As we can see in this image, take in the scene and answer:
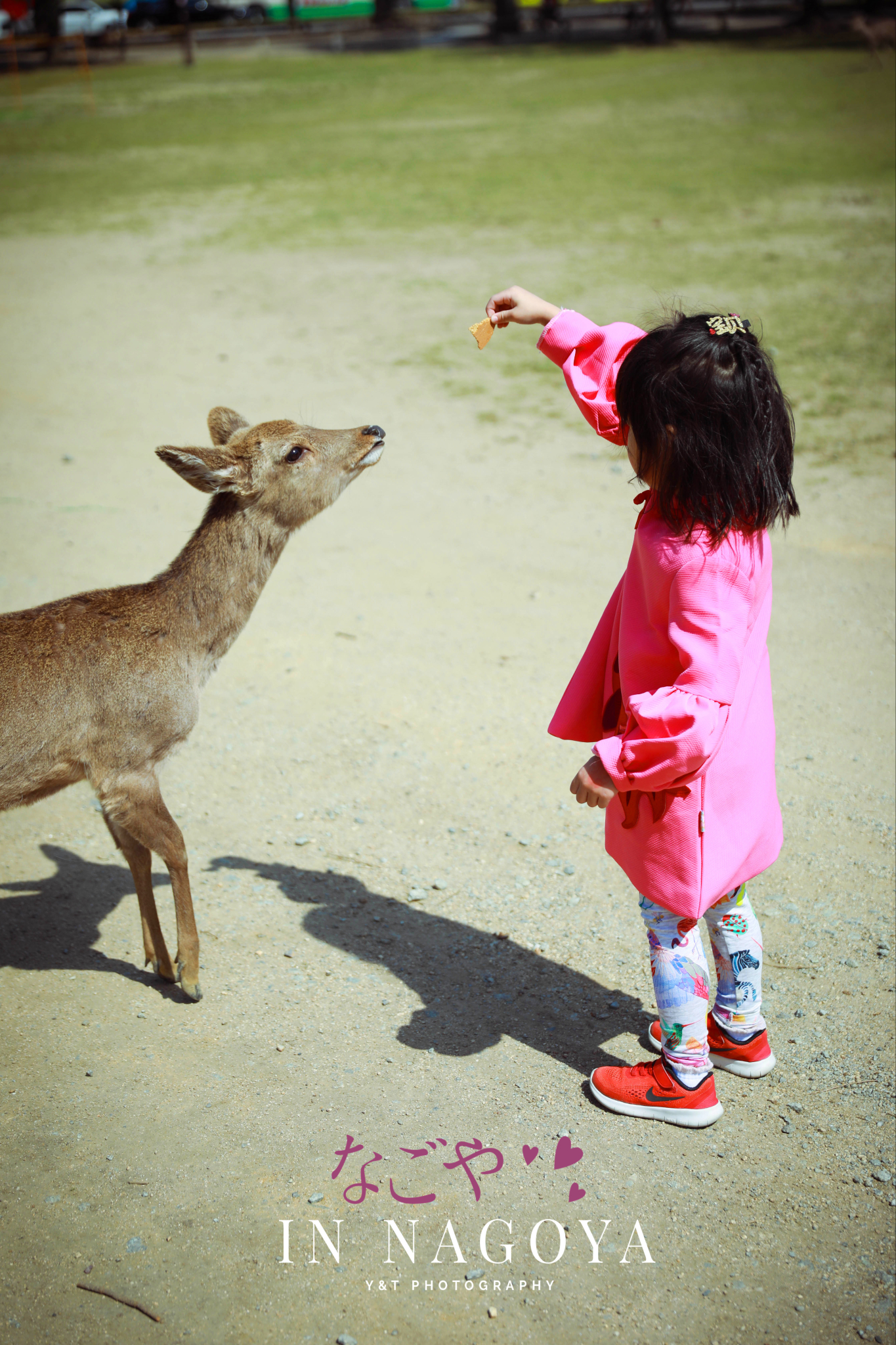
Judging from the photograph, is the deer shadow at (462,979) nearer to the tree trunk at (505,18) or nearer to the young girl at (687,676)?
→ the young girl at (687,676)

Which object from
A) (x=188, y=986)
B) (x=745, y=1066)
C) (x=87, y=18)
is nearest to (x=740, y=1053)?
(x=745, y=1066)

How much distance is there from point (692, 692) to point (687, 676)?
4 centimetres

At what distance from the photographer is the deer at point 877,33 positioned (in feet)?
47.2

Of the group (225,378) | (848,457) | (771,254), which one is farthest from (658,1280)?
(771,254)

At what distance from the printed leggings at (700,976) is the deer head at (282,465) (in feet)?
5.65

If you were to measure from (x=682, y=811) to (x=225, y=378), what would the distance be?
7.54 metres

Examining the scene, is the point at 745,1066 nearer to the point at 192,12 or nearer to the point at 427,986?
the point at 427,986

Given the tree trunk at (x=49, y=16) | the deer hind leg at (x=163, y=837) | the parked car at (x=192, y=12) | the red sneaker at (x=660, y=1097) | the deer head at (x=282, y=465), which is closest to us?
the red sneaker at (x=660, y=1097)

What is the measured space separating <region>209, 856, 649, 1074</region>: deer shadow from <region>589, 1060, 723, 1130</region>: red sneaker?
18cm

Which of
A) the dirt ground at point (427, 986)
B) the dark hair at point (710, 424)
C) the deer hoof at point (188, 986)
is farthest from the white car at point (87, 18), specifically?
the dark hair at point (710, 424)

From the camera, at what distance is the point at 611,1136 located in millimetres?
2848

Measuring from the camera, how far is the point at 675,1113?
2855 millimetres

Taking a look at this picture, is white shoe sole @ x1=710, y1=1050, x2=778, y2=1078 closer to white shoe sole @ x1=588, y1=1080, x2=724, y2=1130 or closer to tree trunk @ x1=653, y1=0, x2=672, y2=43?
white shoe sole @ x1=588, y1=1080, x2=724, y2=1130

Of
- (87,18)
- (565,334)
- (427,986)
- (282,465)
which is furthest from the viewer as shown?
(87,18)
